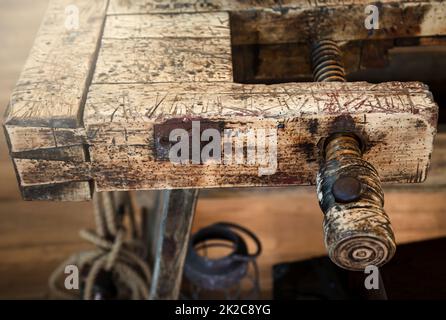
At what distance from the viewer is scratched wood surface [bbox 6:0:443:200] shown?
0.90 meters

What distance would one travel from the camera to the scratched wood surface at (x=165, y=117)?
2.95ft

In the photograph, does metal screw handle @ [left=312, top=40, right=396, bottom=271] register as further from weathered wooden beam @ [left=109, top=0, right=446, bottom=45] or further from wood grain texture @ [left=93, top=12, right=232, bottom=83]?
weathered wooden beam @ [left=109, top=0, right=446, bottom=45]

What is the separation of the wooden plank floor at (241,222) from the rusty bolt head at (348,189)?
47.8 inches

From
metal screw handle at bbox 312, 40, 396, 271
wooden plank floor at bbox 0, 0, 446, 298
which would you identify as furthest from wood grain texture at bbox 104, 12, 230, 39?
wooden plank floor at bbox 0, 0, 446, 298

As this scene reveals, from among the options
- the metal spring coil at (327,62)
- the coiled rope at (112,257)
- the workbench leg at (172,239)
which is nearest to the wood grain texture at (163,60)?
the metal spring coil at (327,62)

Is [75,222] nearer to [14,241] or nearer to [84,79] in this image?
[14,241]

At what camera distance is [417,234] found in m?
2.11

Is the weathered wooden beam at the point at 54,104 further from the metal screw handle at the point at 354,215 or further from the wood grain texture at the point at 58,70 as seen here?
the metal screw handle at the point at 354,215

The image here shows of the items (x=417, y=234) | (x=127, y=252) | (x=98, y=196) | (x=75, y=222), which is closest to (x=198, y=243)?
(x=127, y=252)

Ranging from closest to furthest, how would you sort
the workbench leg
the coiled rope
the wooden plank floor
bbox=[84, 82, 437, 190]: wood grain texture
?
bbox=[84, 82, 437, 190]: wood grain texture → the workbench leg → the coiled rope → the wooden plank floor

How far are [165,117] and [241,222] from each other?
1.31m

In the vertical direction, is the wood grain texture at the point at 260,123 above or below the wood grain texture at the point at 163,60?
below

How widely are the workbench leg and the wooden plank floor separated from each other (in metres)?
0.58
